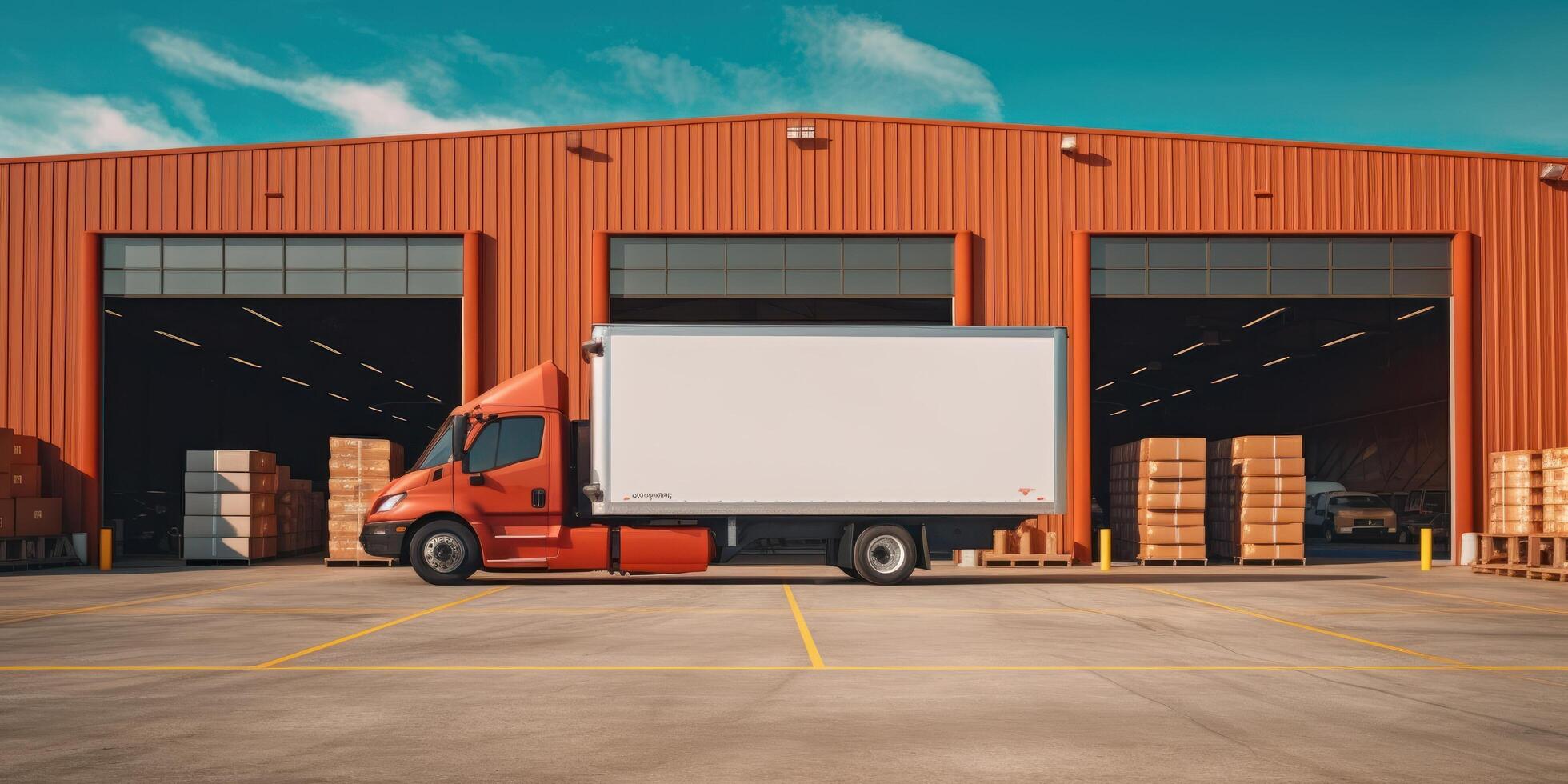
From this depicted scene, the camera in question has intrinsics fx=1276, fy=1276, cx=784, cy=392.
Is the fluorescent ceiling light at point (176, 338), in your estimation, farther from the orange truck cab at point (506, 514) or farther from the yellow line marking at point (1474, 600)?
the yellow line marking at point (1474, 600)

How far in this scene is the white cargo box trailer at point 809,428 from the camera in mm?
17516

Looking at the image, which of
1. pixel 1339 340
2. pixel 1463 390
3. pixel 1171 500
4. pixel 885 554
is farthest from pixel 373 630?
pixel 1339 340

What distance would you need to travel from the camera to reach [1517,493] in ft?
71.9

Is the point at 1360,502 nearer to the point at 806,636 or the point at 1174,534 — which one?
the point at 1174,534

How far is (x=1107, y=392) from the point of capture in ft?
169

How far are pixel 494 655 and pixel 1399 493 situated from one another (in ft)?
123

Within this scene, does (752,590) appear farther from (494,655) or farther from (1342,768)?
(1342,768)

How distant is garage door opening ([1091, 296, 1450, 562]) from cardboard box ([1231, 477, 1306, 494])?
463 cm

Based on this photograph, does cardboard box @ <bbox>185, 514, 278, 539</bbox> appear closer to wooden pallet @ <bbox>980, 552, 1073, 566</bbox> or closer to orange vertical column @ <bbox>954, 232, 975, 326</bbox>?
wooden pallet @ <bbox>980, 552, 1073, 566</bbox>

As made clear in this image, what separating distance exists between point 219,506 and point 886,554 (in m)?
13.5

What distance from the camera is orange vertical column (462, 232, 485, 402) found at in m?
23.8

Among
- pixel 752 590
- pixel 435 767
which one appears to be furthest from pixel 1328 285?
pixel 435 767

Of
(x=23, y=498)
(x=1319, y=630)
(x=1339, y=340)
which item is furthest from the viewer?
(x=1339, y=340)

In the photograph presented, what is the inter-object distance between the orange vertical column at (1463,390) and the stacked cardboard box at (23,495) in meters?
26.4
